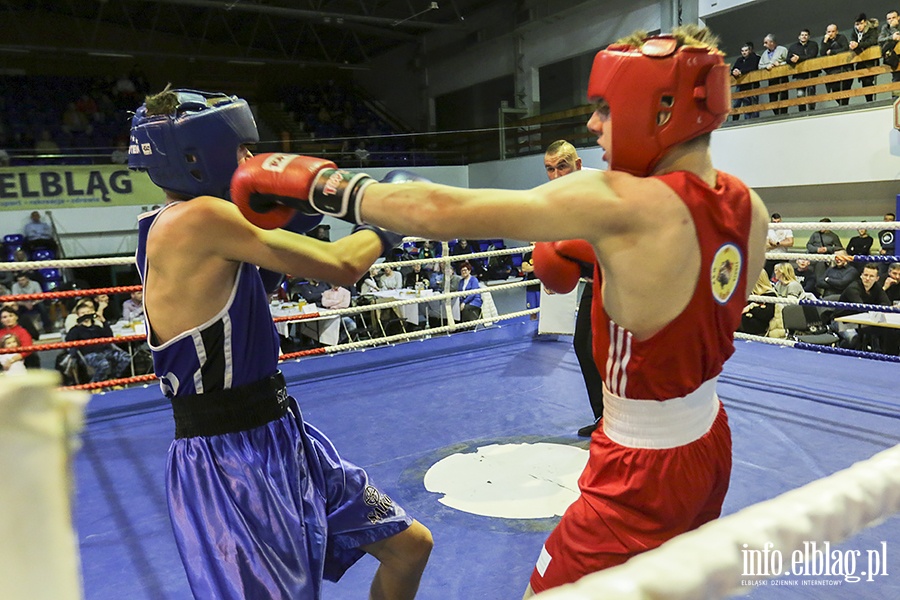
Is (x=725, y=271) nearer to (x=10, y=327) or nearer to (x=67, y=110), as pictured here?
(x=10, y=327)

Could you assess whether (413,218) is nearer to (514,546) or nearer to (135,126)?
(135,126)

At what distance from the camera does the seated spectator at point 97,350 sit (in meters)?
4.86

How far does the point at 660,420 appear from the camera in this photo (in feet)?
3.55

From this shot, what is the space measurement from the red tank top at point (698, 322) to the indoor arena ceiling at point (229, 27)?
35.5 feet

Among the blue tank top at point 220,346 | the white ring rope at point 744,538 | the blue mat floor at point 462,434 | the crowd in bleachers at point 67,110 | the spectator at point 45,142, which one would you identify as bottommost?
the blue mat floor at point 462,434

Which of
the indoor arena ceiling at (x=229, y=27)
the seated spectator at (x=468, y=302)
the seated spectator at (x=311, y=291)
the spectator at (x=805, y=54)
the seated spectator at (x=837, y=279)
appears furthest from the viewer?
the indoor arena ceiling at (x=229, y=27)

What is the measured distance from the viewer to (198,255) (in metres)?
1.23

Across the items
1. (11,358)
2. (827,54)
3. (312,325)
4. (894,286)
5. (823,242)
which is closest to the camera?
(11,358)

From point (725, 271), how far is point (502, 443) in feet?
6.57

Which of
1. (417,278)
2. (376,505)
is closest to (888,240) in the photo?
(417,278)

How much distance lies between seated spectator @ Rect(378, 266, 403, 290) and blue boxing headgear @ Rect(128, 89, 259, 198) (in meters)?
6.26

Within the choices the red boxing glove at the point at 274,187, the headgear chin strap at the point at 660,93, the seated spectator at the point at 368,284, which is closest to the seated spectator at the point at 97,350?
the seated spectator at the point at 368,284

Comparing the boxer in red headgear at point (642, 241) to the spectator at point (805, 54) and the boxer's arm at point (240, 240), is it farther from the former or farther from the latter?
the spectator at point (805, 54)

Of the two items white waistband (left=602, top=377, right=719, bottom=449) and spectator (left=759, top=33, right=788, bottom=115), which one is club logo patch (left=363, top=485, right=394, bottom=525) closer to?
white waistband (left=602, top=377, right=719, bottom=449)
